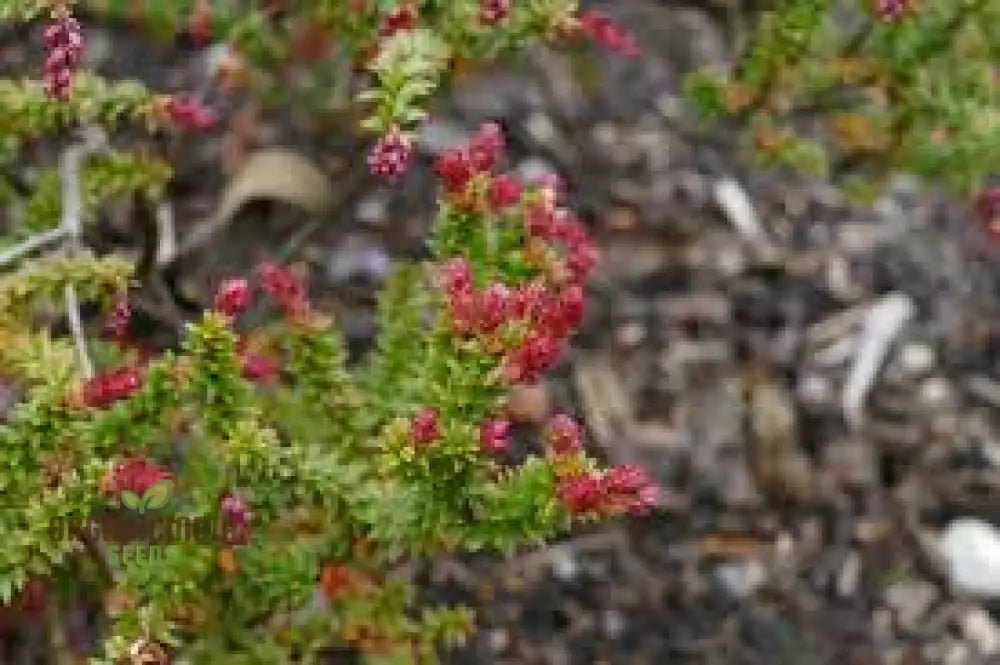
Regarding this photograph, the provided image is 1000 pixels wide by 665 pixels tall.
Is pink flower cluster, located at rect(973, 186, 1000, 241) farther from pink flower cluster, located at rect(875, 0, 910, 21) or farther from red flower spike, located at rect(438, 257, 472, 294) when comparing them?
red flower spike, located at rect(438, 257, 472, 294)

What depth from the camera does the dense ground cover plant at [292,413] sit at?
73.5 inches

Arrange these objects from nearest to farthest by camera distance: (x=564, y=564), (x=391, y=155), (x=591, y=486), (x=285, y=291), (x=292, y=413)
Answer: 1. (x=591, y=486)
2. (x=391, y=155)
3. (x=285, y=291)
4. (x=292, y=413)
5. (x=564, y=564)

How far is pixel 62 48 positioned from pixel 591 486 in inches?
28.2

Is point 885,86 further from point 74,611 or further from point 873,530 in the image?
point 74,611

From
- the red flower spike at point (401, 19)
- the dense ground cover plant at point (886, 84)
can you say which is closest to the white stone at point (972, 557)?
the dense ground cover plant at point (886, 84)

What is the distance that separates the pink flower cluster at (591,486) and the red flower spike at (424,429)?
12cm

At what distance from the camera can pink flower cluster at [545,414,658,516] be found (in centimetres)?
178

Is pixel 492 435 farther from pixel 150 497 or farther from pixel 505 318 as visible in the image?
pixel 150 497

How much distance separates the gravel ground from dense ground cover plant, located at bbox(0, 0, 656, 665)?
602 millimetres

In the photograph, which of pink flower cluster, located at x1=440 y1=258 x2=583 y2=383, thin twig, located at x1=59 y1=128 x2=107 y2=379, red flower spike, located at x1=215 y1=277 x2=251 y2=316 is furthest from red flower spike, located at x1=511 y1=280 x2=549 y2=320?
thin twig, located at x1=59 y1=128 x2=107 y2=379

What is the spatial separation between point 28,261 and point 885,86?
126 centimetres

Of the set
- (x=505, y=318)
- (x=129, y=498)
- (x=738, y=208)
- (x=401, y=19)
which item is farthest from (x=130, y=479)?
(x=738, y=208)

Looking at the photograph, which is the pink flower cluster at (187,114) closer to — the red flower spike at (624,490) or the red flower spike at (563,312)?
the red flower spike at (563,312)

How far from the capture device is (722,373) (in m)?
3.35
